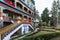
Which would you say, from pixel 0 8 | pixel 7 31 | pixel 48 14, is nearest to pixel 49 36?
pixel 7 31

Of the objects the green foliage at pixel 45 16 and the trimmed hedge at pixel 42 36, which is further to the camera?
the green foliage at pixel 45 16

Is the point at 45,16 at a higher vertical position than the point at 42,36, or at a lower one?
higher

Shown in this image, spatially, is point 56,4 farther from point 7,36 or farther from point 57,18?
point 7,36

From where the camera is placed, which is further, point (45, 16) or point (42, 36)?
point (45, 16)

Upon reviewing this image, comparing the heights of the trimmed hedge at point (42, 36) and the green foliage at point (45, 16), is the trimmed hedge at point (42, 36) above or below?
below

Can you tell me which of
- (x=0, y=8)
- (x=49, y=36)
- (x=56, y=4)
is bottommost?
(x=49, y=36)

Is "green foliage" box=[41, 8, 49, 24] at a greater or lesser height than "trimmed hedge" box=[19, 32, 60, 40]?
greater

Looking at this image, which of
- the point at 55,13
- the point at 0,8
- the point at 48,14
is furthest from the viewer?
the point at 48,14

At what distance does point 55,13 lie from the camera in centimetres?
7819

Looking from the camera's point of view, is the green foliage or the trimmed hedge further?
the green foliage

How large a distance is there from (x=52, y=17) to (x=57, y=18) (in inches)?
119

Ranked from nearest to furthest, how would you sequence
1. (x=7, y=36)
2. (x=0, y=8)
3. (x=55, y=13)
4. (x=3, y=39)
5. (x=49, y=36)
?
(x=3, y=39) → (x=7, y=36) → (x=49, y=36) → (x=0, y=8) → (x=55, y=13)

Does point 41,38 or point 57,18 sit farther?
point 57,18

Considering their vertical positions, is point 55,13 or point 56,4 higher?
point 56,4
